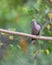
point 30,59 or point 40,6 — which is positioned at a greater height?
point 40,6

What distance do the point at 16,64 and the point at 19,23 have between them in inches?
20.6

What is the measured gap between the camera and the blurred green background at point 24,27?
6.14 m

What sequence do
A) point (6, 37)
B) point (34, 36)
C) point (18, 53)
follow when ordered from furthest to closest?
point (18, 53)
point (6, 37)
point (34, 36)

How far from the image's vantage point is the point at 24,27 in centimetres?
665

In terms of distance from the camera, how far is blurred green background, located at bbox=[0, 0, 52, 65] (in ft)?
20.1

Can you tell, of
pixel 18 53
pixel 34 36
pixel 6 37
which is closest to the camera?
pixel 34 36

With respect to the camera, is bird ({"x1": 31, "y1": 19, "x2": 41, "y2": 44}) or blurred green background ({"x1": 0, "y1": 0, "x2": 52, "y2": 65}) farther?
blurred green background ({"x1": 0, "y1": 0, "x2": 52, "y2": 65})

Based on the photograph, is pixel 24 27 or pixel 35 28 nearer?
pixel 35 28

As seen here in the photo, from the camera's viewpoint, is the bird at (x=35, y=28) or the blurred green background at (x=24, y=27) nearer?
the bird at (x=35, y=28)

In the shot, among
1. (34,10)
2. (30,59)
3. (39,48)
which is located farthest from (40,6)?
(30,59)

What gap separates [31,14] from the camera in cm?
621

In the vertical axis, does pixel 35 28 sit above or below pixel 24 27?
above

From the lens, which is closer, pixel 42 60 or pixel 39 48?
pixel 39 48

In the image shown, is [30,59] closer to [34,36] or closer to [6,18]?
[6,18]
